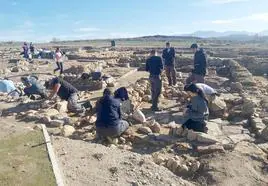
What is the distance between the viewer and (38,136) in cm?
793

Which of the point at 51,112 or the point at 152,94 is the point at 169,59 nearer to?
the point at 152,94

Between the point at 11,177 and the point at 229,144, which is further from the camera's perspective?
the point at 229,144

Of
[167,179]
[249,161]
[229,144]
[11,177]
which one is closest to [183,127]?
[229,144]

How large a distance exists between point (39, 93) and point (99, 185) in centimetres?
723

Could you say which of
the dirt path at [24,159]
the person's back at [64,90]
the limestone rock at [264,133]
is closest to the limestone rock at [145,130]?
the dirt path at [24,159]

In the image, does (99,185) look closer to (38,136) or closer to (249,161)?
(38,136)

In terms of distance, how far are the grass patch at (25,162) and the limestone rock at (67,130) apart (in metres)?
0.90

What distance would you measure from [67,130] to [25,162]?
2.40 m

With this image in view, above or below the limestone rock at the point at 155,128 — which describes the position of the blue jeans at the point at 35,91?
above

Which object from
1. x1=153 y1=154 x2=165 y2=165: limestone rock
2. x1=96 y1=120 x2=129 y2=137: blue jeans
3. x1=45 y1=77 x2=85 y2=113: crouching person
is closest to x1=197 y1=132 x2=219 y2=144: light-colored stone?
x1=153 y1=154 x2=165 y2=165: limestone rock

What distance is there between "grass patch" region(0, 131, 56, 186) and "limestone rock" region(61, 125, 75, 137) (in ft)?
2.95

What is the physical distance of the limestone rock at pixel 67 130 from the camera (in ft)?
29.5

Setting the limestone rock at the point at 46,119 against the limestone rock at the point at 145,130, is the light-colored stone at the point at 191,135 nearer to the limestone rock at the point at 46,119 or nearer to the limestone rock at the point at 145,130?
the limestone rock at the point at 145,130

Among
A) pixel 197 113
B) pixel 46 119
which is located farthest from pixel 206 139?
pixel 46 119
